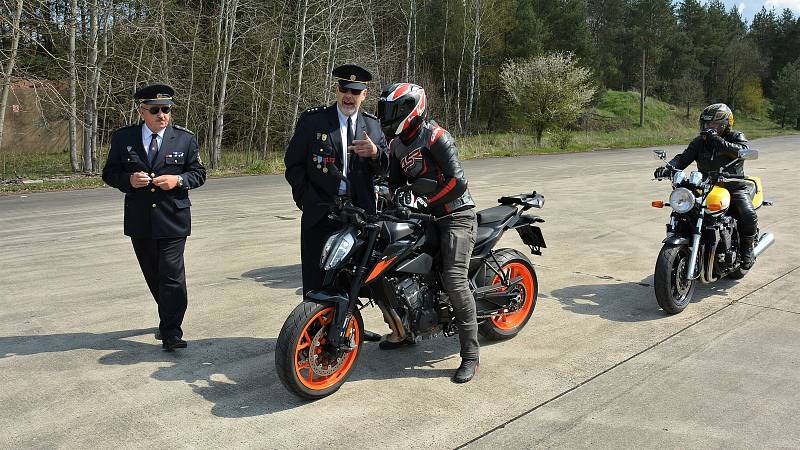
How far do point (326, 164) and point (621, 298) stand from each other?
129 inches

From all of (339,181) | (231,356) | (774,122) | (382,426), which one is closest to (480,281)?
(339,181)

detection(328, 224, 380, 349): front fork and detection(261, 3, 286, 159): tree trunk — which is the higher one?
detection(261, 3, 286, 159): tree trunk

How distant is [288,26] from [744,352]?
97.5ft

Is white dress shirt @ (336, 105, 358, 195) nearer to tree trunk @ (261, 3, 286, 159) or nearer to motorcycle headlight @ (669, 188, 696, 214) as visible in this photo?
motorcycle headlight @ (669, 188, 696, 214)

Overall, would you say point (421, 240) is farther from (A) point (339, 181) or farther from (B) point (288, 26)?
(B) point (288, 26)

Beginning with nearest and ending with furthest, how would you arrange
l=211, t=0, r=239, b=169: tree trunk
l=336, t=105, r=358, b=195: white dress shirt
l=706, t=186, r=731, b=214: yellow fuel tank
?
l=336, t=105, r=358, b=195: white dress shirt
l=706, t=186, r=731, b=214: yellow fuel tank
l=211, t=0, r=239, b=169: tree trunk

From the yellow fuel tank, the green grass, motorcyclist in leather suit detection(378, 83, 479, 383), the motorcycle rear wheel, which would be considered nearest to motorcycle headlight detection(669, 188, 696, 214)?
the yellow fuel tank

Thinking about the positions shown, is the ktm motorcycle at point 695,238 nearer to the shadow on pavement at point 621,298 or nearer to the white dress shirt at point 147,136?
the shadow on pavement at point 621,298

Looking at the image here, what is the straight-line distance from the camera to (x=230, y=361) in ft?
15.4

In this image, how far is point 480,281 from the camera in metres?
4.91

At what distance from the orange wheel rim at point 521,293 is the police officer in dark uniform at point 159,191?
2.38 m

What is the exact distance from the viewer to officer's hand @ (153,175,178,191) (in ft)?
15.3

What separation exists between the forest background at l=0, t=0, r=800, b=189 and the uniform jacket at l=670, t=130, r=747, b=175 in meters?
16.3

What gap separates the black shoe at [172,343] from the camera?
4.86m
